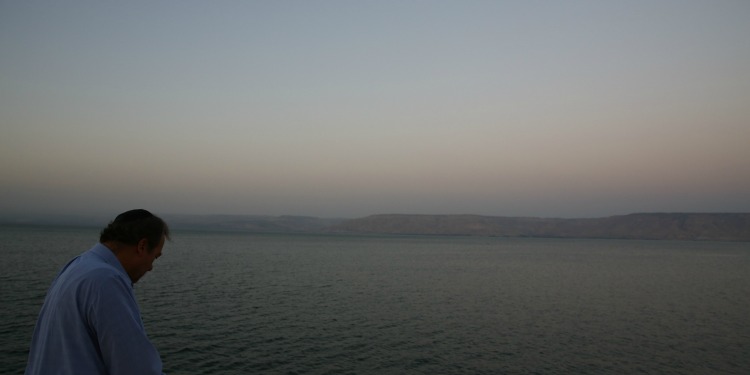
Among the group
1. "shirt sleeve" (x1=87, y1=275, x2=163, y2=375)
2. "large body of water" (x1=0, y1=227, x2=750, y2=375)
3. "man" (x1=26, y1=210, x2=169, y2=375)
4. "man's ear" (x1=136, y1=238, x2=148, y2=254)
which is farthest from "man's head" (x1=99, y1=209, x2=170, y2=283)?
"large body of water" (x1=0, y1=227, x2=750, y2=375)

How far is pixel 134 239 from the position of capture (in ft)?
10.2

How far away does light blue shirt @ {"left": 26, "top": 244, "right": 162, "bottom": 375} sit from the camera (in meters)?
2.59

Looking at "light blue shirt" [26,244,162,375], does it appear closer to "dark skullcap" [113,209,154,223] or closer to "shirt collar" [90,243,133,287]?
"shirt collar" [90,243,133,287]

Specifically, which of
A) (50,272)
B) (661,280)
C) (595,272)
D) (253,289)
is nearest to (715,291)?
(661,280)

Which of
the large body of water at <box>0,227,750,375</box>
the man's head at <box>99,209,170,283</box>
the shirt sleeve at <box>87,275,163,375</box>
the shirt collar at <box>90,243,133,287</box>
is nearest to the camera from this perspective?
the shirt sleeve at <box>87,275,163,375</box>

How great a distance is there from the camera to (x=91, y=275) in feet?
8.52

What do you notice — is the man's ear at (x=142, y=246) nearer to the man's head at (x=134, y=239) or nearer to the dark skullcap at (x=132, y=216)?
the man's head at (x=134, y=239)

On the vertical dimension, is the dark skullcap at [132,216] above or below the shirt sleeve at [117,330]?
above

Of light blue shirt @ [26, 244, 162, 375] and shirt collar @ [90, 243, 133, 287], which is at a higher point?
shirt collar @ [90, 243, 133, 287]

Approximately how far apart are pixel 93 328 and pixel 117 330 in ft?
0.55

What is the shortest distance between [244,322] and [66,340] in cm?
2437

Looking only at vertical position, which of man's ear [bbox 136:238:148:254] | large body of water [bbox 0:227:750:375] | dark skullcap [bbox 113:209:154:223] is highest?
dark skullcap [bbox 113:209:154:223]

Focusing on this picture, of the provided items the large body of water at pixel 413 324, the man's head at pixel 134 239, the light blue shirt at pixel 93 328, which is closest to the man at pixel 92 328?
the light blue shirt at pixel 93 328

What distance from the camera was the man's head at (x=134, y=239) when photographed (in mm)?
3057
